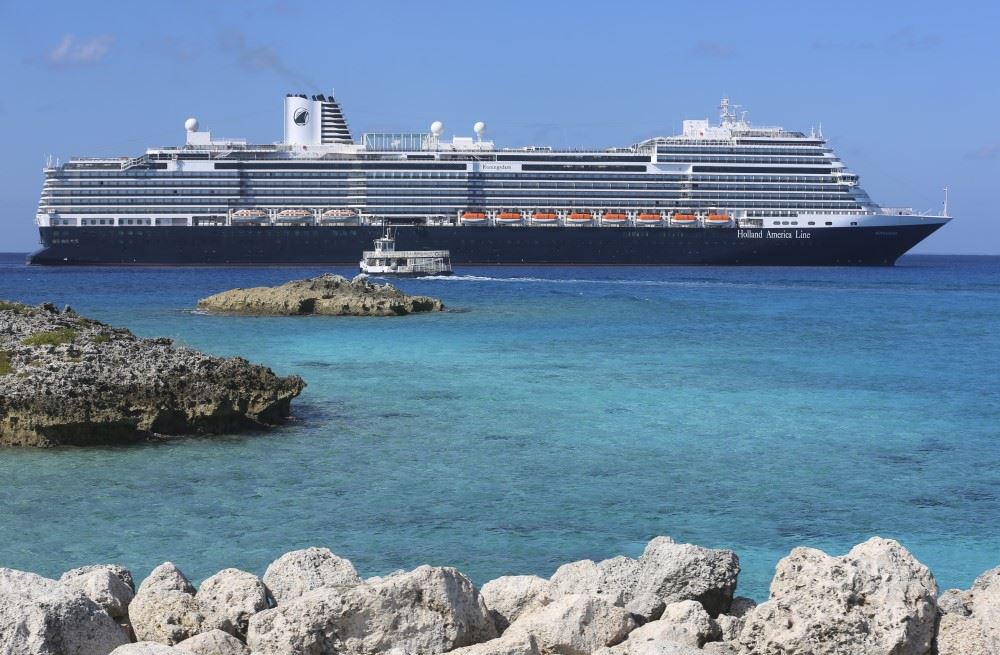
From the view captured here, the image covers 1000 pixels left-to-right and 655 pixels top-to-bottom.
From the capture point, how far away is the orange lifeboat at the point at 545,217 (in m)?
70.6

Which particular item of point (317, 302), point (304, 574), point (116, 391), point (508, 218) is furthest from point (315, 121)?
point (304, 574)

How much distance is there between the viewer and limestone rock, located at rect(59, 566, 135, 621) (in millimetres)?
5895

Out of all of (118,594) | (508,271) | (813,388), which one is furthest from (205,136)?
(118,594)

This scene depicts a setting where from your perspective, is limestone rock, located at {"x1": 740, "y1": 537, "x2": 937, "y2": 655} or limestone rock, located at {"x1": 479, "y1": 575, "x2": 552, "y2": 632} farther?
limestone rock, located at {"x1": 479, "y1": 575, "x2": 552, "y2": 632}

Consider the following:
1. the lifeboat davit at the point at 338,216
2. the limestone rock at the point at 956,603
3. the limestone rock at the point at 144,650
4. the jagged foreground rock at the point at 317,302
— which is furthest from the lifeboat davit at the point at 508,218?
the limestone rock at the point at 144,650

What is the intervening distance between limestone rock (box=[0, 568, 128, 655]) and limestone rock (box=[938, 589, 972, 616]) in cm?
389

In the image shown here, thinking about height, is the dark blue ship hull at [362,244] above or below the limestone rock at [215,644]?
above

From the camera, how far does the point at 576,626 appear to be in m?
5.59

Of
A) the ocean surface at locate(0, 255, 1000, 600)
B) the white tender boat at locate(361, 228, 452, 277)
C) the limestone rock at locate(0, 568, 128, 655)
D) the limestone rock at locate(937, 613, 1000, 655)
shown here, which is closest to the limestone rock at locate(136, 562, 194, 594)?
the limestone rock at locate(0, 568, 128, 655)

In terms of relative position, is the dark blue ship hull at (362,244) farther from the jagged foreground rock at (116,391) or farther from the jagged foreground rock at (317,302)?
the jagged foreground rock at (116,391)

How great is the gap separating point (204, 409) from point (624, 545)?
20.1 feet

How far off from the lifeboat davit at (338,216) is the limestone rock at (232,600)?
6514 cm

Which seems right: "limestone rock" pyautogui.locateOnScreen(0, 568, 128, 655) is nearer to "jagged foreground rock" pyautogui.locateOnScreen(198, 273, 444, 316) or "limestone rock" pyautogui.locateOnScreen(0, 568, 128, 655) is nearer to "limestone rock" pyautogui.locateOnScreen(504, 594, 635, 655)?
"limestone rock" pyautogui.locateOnScreen(504, 594, 635, 655)

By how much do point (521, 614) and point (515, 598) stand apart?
85 millimetres
